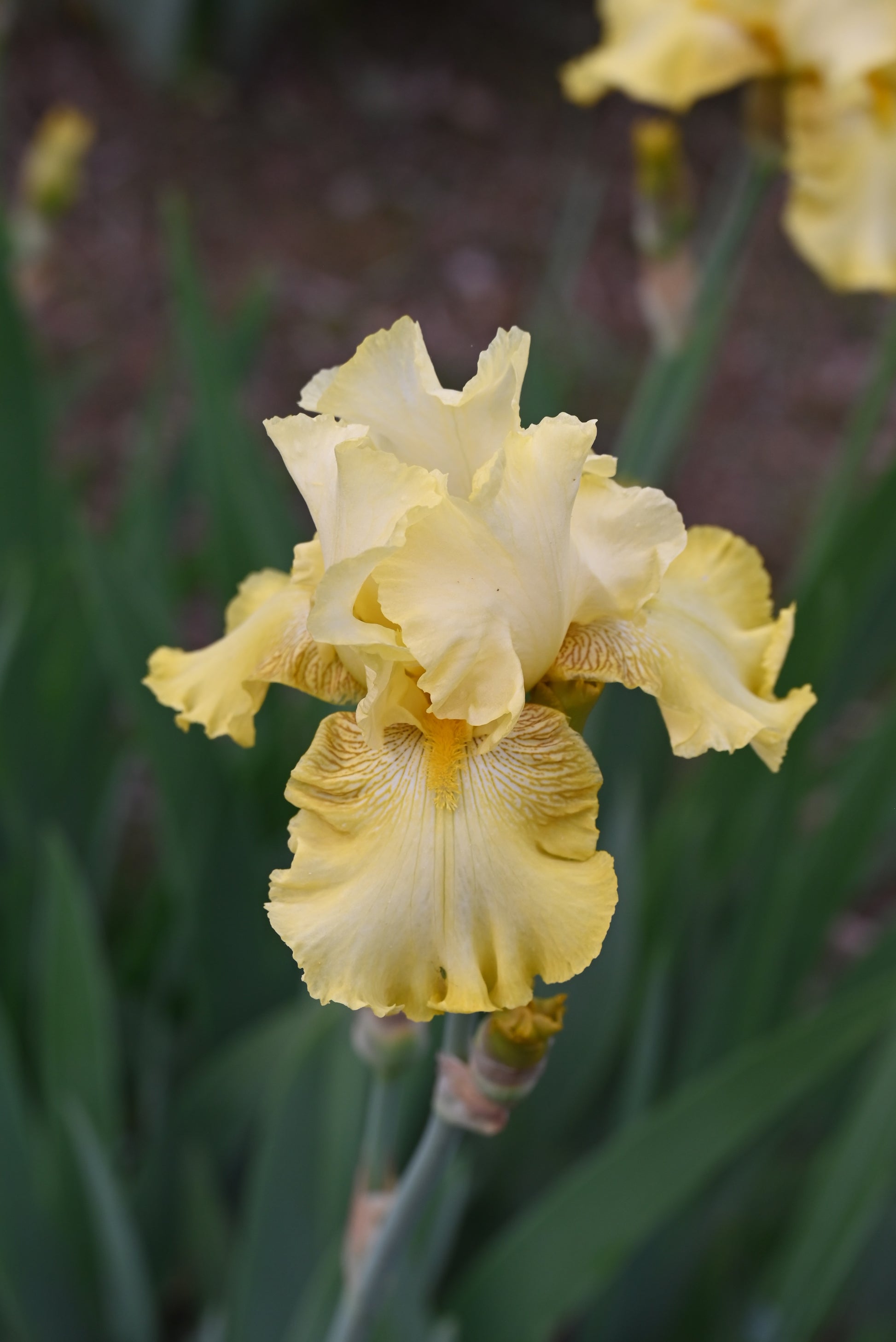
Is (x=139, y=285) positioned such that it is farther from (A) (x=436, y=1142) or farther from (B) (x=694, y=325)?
(A) (x=436, y=1142)

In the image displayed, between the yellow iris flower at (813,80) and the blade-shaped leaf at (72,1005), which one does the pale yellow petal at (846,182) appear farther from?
the blade-shaped leaf at (72,1005)

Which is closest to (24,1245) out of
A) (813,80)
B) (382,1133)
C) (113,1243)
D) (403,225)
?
(113,1243)

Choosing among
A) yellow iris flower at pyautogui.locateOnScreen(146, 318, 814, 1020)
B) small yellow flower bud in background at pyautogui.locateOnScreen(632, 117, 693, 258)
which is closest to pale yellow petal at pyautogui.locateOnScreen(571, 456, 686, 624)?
yellow iris flower at pyautogui.locateOnScreen(146, 318, 814, 1020)

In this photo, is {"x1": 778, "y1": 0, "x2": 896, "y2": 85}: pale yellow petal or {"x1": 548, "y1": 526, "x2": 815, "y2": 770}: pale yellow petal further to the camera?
{"x1": 778, "y1": 0, "x2": 896, "y2": 85}: pale yellow petal

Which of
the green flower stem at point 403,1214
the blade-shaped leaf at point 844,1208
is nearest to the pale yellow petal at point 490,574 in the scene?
the green flower stem at point 403,1214

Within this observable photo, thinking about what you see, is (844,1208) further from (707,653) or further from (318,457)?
(318,457)

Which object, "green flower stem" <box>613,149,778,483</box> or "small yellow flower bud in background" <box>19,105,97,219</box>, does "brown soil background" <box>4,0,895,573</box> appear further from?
"green flower stem" <box>613,149,778,483</box>
